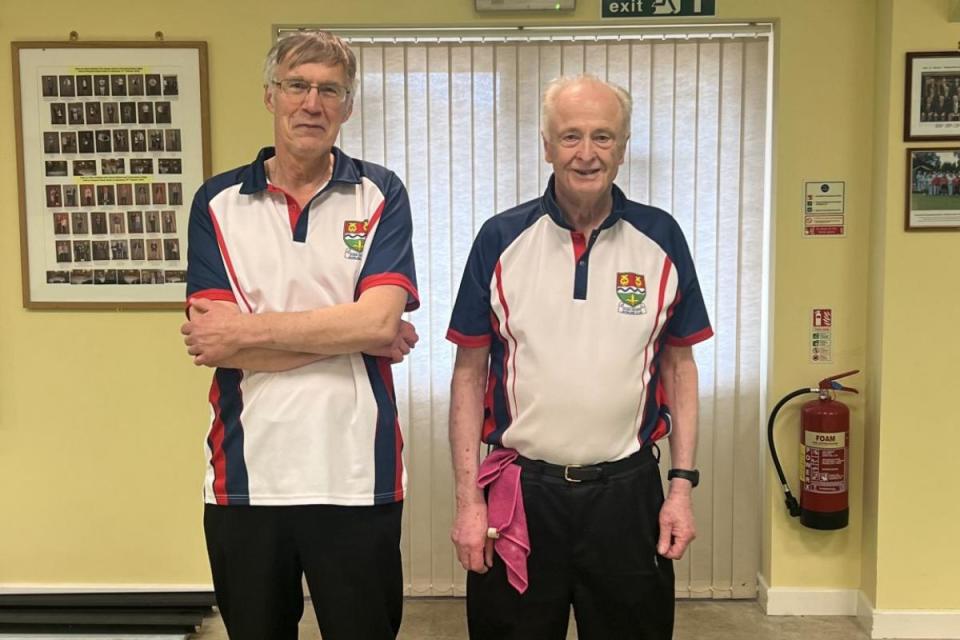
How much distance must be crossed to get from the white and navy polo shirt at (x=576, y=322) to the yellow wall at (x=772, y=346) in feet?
4.58

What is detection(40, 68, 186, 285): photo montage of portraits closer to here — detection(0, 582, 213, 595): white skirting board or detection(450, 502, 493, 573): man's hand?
detection(0, 582, 213, 595): white skirting board

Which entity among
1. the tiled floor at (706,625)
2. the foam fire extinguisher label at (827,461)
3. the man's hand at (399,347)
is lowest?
the tiled floor at (706,625)

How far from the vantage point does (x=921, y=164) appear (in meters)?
2.69

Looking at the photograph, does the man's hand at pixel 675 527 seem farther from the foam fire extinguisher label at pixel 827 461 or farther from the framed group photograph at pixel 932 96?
the framed group photograph at pixel 932 96

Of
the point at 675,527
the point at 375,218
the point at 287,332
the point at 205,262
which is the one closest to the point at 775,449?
the point at 675,527

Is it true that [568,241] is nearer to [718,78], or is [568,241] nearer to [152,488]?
[718,78]

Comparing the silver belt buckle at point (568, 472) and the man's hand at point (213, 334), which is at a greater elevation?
the man's hand at point (213, 334)

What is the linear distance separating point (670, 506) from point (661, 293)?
446mm

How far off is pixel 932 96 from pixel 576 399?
1938 mm

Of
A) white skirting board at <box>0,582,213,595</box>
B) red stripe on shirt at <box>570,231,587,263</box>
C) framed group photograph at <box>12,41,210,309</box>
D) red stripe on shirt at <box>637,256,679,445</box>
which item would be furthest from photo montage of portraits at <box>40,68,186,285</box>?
red stripe on shirt at <box>637,256,679,445</box>

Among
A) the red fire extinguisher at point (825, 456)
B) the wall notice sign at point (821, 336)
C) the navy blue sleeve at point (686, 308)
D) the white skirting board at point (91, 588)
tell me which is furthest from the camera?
the white skirting board at point (91, 588)

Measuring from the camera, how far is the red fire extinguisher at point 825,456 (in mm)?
2762

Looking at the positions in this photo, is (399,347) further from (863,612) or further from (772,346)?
(863,612)

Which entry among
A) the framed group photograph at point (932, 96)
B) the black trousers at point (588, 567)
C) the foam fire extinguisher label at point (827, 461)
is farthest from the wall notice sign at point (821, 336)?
the black trousers at point (588, 567)
